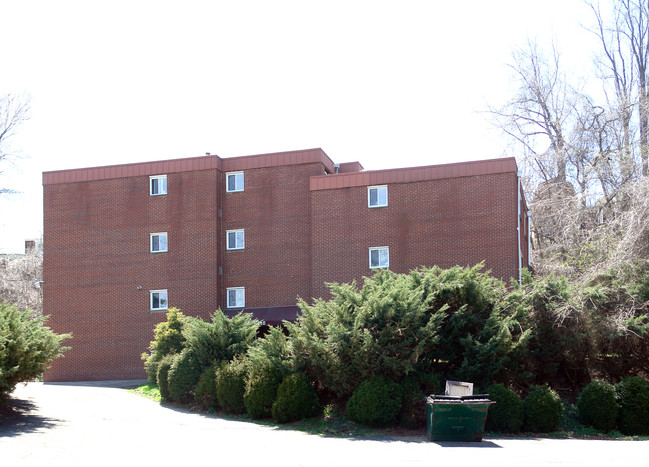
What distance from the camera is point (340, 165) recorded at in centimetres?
3622

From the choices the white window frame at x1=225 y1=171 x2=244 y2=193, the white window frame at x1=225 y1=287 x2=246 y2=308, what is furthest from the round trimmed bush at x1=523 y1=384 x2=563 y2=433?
the white window frame at x1=225 y1=171 x2=244 y2=193

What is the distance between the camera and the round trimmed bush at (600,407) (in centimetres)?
1755

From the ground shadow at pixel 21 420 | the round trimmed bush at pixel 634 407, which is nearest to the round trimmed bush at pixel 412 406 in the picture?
the round trimmed bush at pixel 634 407

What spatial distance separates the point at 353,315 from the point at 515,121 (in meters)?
23.6

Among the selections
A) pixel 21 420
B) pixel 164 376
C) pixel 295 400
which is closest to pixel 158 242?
pixel 164 376

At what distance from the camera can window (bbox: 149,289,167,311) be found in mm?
31203

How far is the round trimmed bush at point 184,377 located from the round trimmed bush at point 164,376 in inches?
28.1

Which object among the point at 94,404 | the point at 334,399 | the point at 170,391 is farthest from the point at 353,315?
the point at 94,404

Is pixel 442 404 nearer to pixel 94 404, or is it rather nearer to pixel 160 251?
pixel 94 404

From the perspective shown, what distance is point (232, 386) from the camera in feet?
61.7

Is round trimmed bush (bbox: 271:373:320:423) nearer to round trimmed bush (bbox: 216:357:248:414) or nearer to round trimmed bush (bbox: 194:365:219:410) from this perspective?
round trimmed bush (bbox: 216:357:248:414)

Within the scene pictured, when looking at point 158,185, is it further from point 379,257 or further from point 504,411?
point 504,411

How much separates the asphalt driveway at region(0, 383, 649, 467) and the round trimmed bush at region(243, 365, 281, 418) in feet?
1.90

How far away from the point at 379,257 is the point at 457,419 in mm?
13833
